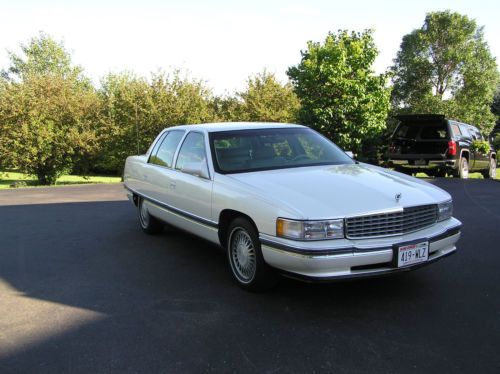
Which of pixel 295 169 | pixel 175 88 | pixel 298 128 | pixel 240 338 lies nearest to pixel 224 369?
pixel 240 338

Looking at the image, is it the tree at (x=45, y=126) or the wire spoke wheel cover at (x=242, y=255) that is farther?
the tree at (x=45, y=126)

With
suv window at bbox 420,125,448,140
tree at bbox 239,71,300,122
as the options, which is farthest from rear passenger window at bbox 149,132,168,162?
tree at bbox 239,71,300,122

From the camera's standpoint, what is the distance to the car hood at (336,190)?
12.1 ft

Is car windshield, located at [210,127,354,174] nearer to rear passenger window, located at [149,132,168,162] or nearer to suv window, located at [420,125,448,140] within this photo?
rear passenger window, located at [149,132,168,162]

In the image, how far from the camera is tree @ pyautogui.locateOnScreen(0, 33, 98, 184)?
20.0 meters

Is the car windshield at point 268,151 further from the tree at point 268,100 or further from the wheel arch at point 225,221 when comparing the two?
the tree at point 268,100

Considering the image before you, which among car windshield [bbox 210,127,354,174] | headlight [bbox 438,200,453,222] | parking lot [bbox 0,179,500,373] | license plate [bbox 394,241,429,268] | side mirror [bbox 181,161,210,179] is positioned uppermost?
car windshield [bbox 210,127,354,174]

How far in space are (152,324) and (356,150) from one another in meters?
14.8

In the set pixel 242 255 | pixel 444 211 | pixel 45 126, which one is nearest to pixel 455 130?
pixel 444 211

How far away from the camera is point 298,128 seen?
569 centimetres

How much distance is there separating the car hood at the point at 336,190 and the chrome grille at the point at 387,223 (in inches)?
2.3

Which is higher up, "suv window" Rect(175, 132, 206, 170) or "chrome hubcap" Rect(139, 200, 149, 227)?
"suv window" Rect(175, 132, 206, 170)

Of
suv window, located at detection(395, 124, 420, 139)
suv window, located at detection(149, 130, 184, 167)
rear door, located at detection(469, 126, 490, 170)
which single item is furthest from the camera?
rear door, located at detection(469, 126, 490, 170)

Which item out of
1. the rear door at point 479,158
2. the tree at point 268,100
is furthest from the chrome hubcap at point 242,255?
the tree at point 268,100
